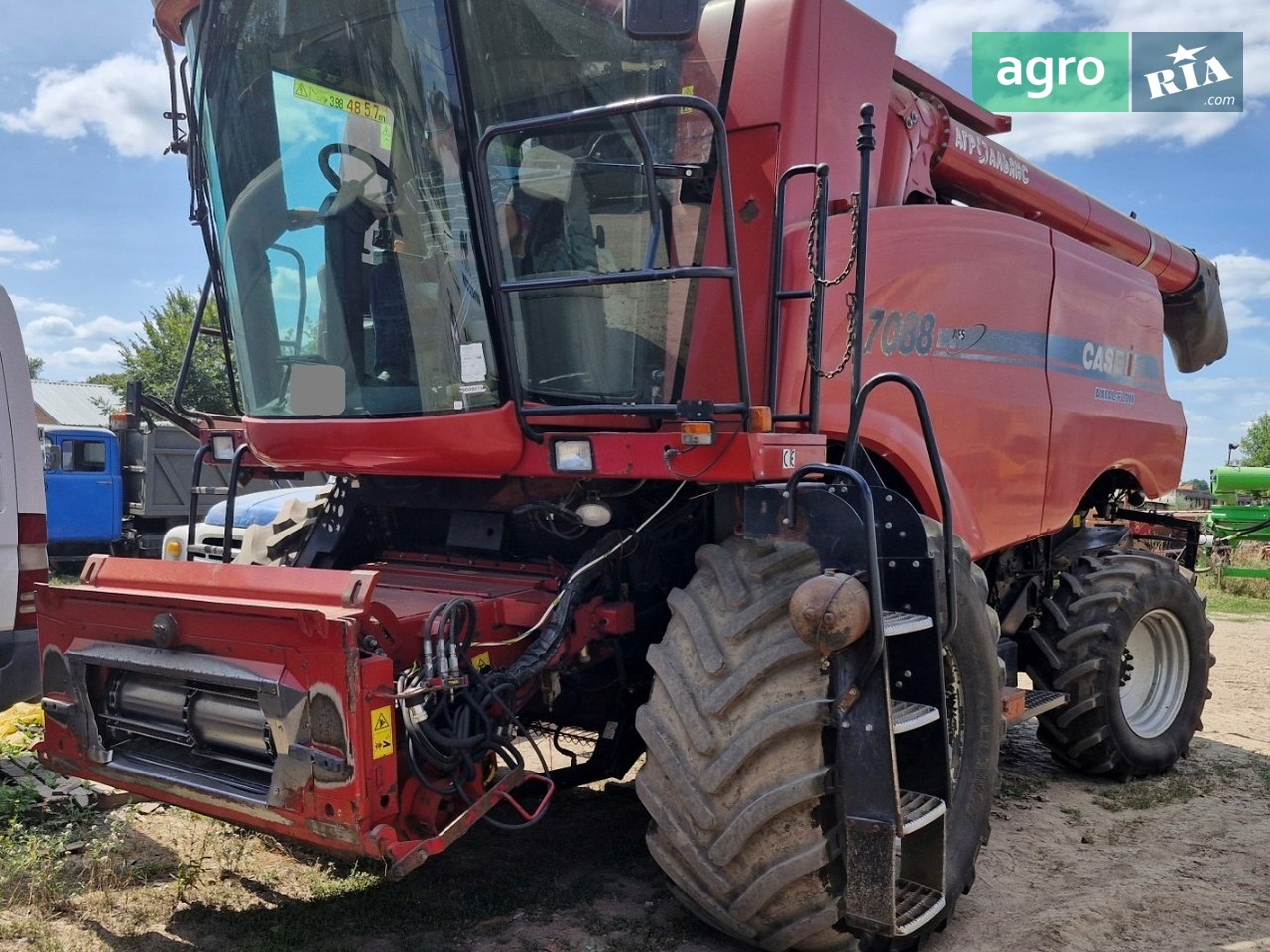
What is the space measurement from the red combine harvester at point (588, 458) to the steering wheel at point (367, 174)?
15 millimetres

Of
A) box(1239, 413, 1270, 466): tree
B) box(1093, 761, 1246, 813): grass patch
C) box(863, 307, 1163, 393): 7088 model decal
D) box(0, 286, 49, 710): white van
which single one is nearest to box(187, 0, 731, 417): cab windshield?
box(863, 307, 1163, 393): 7088 model decal

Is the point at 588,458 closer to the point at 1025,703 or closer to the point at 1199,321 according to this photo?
the point at 1025,703

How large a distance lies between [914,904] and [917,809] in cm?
32

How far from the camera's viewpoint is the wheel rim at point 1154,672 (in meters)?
5.70

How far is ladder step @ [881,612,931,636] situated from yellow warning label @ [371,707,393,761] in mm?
1388

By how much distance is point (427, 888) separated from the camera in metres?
3.82

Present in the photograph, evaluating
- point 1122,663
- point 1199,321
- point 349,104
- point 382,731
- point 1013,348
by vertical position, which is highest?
point 349,104

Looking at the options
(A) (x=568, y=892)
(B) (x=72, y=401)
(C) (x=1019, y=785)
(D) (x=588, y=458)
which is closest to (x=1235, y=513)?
(C) (x=1019, y=785)

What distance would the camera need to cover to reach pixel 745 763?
9.71 feet

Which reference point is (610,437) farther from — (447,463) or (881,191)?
(881,191)

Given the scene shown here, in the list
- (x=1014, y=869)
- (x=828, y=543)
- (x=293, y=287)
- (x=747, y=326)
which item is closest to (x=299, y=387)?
(x=293, y=287)

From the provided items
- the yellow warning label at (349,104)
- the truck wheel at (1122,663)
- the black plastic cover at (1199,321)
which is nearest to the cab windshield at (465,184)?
the yellow warning label at (349,104)

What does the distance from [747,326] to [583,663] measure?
1.28 m

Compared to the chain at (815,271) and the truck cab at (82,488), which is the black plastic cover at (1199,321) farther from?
the truck cab at (82,488)
